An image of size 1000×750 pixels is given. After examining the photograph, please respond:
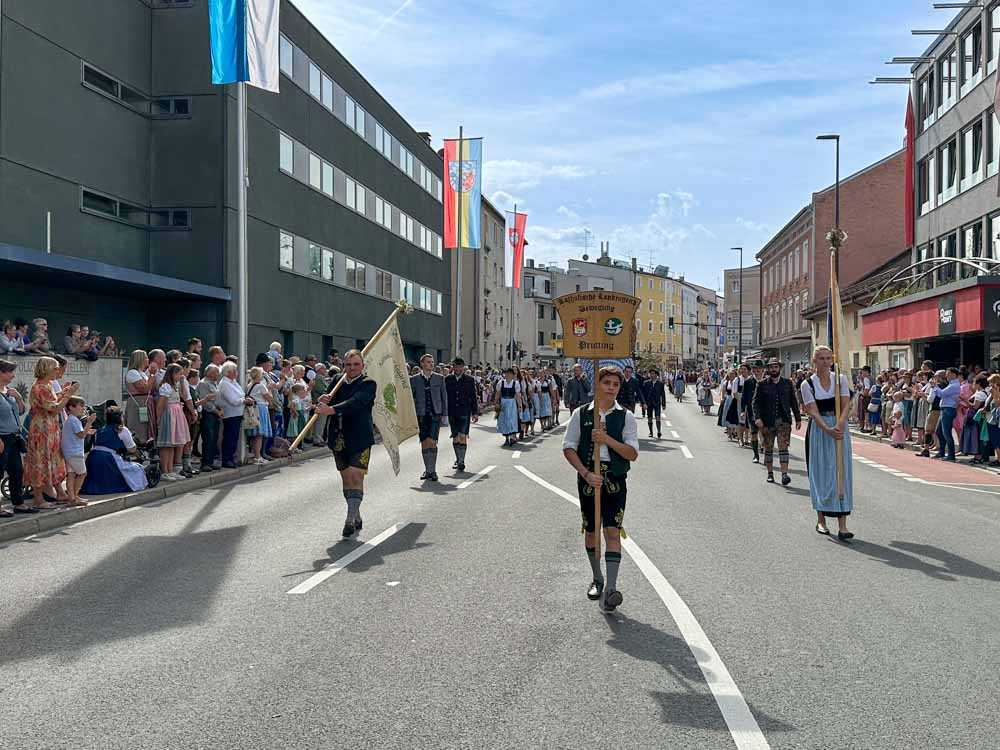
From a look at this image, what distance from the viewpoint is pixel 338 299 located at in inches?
1302

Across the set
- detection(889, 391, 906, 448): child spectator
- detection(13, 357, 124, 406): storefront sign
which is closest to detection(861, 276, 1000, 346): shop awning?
detection(889, 391, 906, 448): child spectator

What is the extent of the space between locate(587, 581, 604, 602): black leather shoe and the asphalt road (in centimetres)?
14

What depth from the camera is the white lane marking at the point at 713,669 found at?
4145 millimetres

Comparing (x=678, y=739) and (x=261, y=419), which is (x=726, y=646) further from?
(x=261, y=419)

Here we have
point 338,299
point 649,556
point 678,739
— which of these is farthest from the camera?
point 338,299

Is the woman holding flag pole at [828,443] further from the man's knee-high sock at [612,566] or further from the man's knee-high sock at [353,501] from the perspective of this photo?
the man's knee-high sock at [353,501]

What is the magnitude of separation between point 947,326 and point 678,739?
80.0 feet

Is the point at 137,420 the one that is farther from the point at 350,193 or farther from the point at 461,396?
the point at 350,193

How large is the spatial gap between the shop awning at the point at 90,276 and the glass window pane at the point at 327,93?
10861mm

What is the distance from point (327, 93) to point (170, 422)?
2168 centimetres

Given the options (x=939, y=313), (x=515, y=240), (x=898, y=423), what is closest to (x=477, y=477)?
(x=898, y=423)

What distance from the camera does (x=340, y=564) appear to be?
25.8ft

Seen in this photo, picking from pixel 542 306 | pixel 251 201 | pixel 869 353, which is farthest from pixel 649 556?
pixel 542 306

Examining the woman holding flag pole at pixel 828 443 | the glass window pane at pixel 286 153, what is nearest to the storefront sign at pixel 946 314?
the woman holding flag pole at pixel 828 443
